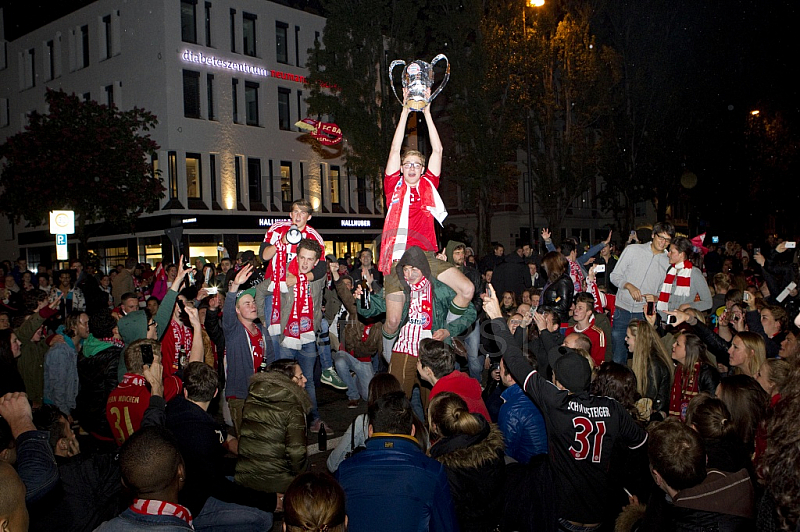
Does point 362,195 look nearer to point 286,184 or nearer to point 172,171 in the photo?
point 286,184

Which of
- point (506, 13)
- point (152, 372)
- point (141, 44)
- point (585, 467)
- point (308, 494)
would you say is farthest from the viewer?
point (141, 44)

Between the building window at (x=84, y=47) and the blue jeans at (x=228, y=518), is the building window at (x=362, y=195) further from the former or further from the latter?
the blue jeans at (x=228, y=518)

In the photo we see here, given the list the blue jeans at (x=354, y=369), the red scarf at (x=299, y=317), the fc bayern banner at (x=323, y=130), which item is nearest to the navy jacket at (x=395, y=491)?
the red scarf at (x=299, y=317)

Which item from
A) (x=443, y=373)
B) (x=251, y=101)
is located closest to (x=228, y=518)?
(x=443, y=373)

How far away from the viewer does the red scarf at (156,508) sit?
9.11 ft

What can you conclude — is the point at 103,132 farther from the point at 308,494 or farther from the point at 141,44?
the point at 308,494

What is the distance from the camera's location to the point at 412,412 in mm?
3506

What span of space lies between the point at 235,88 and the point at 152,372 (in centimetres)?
3010

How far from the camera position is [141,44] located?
30.0 meters

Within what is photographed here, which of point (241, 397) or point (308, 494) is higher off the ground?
point (308, 494)

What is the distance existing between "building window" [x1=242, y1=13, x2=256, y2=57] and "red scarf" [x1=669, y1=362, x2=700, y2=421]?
31297 millimetres

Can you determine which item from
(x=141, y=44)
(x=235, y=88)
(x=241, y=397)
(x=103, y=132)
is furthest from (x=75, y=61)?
(x=241, y=397)

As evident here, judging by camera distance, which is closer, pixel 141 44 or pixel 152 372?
pixel 152 372

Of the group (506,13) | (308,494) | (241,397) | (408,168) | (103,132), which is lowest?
(241,397)
